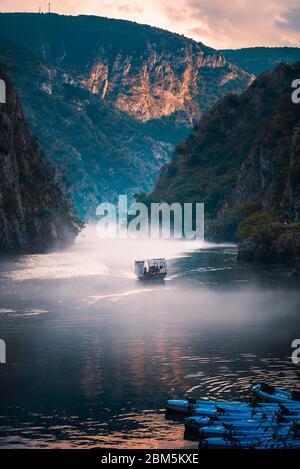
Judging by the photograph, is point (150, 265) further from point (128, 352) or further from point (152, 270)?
point (128, 352)

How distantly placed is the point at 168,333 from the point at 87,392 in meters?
28.9

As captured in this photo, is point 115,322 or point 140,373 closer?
point 140,373

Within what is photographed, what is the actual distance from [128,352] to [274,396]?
90.3ft

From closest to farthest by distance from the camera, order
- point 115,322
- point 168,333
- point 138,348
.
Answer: point 138,348 < point 168,333 < point 115,322

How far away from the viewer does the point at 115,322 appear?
4279 inches

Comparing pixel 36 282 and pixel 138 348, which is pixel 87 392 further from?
pixel 36 282

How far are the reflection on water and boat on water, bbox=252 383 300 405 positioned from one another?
5.23 m

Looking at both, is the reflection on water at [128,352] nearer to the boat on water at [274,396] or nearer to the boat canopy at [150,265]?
the boat on water at [274,396]

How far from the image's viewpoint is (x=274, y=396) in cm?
6269

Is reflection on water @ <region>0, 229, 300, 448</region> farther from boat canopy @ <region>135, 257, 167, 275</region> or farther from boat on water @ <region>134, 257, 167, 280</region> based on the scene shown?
boat canopy @ <region>135, 257, 167, 275</region>

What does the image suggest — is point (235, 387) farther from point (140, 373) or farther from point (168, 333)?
point (168, 333)

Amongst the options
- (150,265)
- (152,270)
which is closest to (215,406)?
(152,270)
